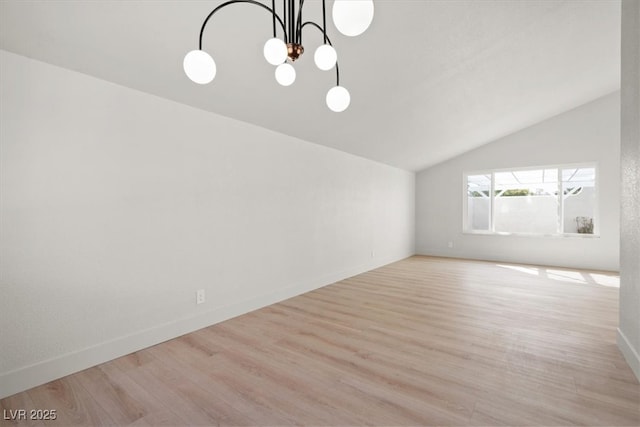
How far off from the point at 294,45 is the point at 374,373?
1.96m

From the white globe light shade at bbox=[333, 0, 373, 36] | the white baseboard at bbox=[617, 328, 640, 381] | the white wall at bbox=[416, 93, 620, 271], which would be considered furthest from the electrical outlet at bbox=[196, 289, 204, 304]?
the white wall at bbox=[416, 93, 620, 271]

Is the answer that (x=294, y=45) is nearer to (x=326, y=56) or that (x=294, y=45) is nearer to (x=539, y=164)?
(x=326, y=56)

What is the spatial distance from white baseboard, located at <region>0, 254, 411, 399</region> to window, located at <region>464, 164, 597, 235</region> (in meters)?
5.34

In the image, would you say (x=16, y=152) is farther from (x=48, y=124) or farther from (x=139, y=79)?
(x=139, y=79)

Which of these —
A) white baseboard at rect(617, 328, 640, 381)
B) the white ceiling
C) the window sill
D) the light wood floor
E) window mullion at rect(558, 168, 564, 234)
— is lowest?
the light wood floor

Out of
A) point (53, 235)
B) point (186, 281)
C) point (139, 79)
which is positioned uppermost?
point (139, 79)

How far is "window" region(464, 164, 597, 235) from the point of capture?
5719mm

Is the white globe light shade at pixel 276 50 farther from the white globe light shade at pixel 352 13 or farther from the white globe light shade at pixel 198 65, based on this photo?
the white globe light shade at pixel 352 13

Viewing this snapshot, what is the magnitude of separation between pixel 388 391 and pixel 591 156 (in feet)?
20.6

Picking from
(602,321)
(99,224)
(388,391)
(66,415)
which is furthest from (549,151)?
(66,415)

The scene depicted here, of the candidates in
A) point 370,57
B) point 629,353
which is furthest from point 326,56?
point 629,353

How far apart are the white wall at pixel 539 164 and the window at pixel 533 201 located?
0.18m

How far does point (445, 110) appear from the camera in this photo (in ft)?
13.7

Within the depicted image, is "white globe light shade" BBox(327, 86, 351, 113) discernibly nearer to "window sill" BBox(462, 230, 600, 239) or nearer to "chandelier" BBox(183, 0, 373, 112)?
"chandelier" BBox(183, 0, 373, 112)
